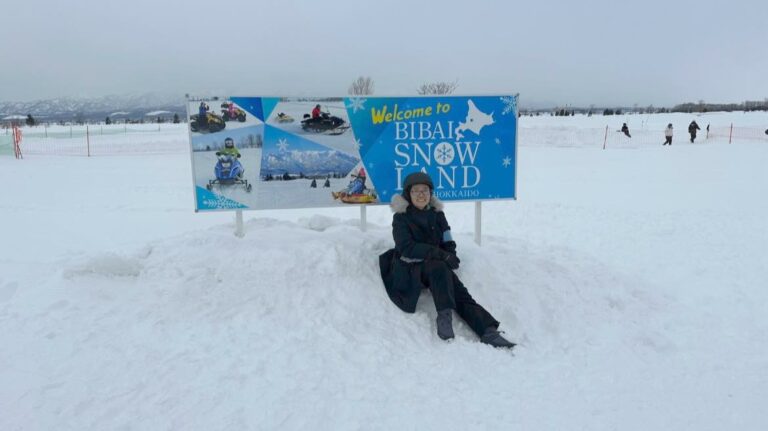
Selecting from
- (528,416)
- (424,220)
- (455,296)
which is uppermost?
(424,220)

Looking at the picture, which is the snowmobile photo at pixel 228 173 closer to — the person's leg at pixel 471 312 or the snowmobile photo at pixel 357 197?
the snowmobile photo at pixel 357 197

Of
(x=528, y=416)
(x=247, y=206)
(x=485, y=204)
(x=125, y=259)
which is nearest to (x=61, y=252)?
(x=125, y=259)

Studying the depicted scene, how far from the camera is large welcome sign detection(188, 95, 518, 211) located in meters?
5.54

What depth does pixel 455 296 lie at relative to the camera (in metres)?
4.75

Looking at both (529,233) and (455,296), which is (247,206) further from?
(529,233)

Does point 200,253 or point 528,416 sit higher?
point 200,253

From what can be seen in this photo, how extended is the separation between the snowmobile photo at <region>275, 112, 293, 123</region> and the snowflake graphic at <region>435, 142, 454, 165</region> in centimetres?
166

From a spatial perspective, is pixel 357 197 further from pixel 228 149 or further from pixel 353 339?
pixel 353 339

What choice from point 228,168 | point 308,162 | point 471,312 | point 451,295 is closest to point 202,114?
point 228,168

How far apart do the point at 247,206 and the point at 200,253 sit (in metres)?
0.77

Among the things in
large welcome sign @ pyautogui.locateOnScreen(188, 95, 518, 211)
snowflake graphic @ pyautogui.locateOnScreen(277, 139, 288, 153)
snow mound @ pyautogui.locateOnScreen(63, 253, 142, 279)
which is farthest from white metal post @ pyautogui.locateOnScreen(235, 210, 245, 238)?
snow mound @ pyautogui.locateOnScreen(63, 253, 142, 279)

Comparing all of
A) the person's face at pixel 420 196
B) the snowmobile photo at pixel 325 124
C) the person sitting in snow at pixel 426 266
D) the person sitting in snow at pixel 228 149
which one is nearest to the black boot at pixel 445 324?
the person sitting in snow at pixel 426 266

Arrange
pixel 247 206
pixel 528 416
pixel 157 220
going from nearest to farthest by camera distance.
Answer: pixel 528 416, pixel 247 206, pixel 157 220

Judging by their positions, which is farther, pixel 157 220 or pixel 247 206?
pixel 157 220
